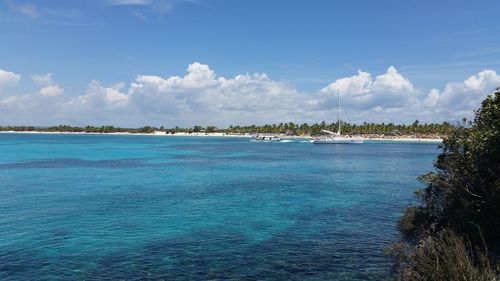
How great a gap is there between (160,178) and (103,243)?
41546 millimetres

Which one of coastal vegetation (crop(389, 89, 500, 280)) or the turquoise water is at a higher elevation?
coastal vegetation (crop(389, 89, 500, 280))

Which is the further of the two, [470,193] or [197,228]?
[197,228]

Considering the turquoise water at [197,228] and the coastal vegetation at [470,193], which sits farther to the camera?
the turquoise water at [197,228]

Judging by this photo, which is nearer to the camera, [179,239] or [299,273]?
[299,273]

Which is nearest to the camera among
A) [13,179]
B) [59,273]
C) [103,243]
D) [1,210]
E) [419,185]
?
[59,273]

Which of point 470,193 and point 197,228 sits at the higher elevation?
point 470,193

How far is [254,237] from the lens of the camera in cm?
3256

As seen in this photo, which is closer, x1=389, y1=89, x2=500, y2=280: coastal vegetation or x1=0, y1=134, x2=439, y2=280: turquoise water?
x1=389, y1=89, x2=500, y2=280: coastal vegetation

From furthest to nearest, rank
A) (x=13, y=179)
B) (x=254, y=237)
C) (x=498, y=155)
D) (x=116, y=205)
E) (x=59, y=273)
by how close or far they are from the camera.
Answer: (x=13, y=179)
(x=116, y=205)
(x=254, y=237)
(x=59, y=273)
(x=498, y=155)

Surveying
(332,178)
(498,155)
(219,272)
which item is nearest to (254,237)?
(219,272)

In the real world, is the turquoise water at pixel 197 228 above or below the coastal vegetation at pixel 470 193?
below

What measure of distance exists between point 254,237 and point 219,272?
27.9 feet

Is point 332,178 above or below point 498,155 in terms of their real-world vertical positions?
below

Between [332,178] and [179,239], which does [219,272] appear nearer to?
[179,239]
